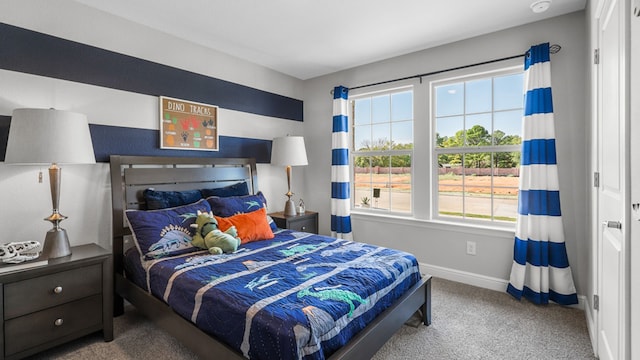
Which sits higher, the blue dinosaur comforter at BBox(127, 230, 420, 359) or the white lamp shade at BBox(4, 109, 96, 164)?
the white lamp shade at BBox(4, 109, 96, 164)

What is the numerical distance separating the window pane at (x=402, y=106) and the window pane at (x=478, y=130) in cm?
A: 64

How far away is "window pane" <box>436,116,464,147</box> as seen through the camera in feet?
10.5

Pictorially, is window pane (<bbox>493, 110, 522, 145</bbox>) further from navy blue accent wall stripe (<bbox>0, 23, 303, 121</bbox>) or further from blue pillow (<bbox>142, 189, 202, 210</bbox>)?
blue pillow (<bbox>142, 189, 202, 210</bbox>)

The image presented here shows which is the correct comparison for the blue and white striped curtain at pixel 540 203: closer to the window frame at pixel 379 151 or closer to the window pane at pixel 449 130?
the window pane at pixel 449 130

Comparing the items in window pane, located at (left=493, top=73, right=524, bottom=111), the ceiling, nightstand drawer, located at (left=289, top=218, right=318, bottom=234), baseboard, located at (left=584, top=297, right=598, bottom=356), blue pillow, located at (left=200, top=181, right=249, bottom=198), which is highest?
the ceiling

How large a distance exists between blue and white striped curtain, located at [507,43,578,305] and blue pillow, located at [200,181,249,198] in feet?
8.78


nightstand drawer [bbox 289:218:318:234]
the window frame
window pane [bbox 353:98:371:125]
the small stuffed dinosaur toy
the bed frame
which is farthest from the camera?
window pane [bbox 353:98:371:125]

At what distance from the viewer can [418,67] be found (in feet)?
11.0

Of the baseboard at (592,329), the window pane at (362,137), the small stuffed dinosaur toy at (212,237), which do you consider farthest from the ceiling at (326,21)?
the baseboard at (592,329)

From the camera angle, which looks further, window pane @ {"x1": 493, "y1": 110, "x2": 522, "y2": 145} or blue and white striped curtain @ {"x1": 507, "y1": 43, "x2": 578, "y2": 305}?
window pane @ {"x1": 493, "y1": 110, "x2": 522, "y2": 145}

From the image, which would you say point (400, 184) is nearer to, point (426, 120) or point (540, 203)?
point (426, 120)

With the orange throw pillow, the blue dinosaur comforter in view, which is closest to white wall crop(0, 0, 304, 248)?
the blue dinosaur comforter

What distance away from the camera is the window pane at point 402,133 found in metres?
3.52
